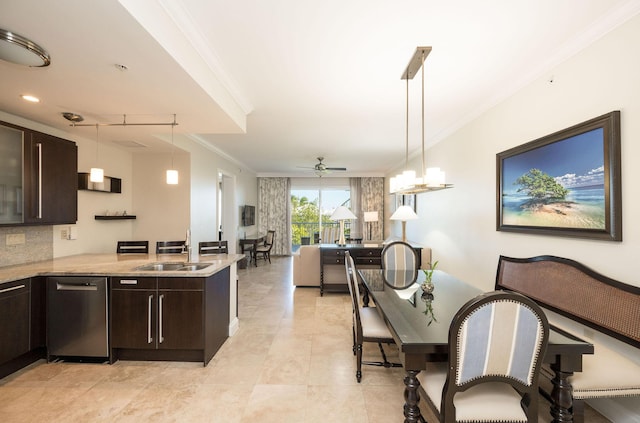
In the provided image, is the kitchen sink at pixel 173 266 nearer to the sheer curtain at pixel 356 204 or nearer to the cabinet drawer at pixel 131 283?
the cabinet drawer at pixel 131 283

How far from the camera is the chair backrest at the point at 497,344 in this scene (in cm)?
124

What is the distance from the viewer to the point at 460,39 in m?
2.13

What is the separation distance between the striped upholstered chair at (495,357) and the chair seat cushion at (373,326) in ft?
2.78

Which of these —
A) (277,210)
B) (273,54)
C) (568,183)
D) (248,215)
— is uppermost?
(273,54)

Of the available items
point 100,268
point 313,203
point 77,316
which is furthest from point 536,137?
point 313,203

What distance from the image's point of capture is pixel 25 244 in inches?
114

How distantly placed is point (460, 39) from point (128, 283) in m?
3.45

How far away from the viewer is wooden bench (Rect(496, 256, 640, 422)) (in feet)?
4.99

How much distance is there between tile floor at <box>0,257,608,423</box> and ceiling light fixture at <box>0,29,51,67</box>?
7.72 ft

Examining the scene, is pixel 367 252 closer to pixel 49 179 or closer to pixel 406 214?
pixel 406 214

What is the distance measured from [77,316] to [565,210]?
430cm

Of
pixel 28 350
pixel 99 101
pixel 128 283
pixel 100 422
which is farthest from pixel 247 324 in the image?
pixel 99 101

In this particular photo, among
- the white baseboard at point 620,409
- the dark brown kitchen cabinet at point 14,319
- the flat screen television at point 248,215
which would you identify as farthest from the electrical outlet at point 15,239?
the white baseboard at point 620,409

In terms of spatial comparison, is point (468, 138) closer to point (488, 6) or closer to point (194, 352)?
point (488, 6)
